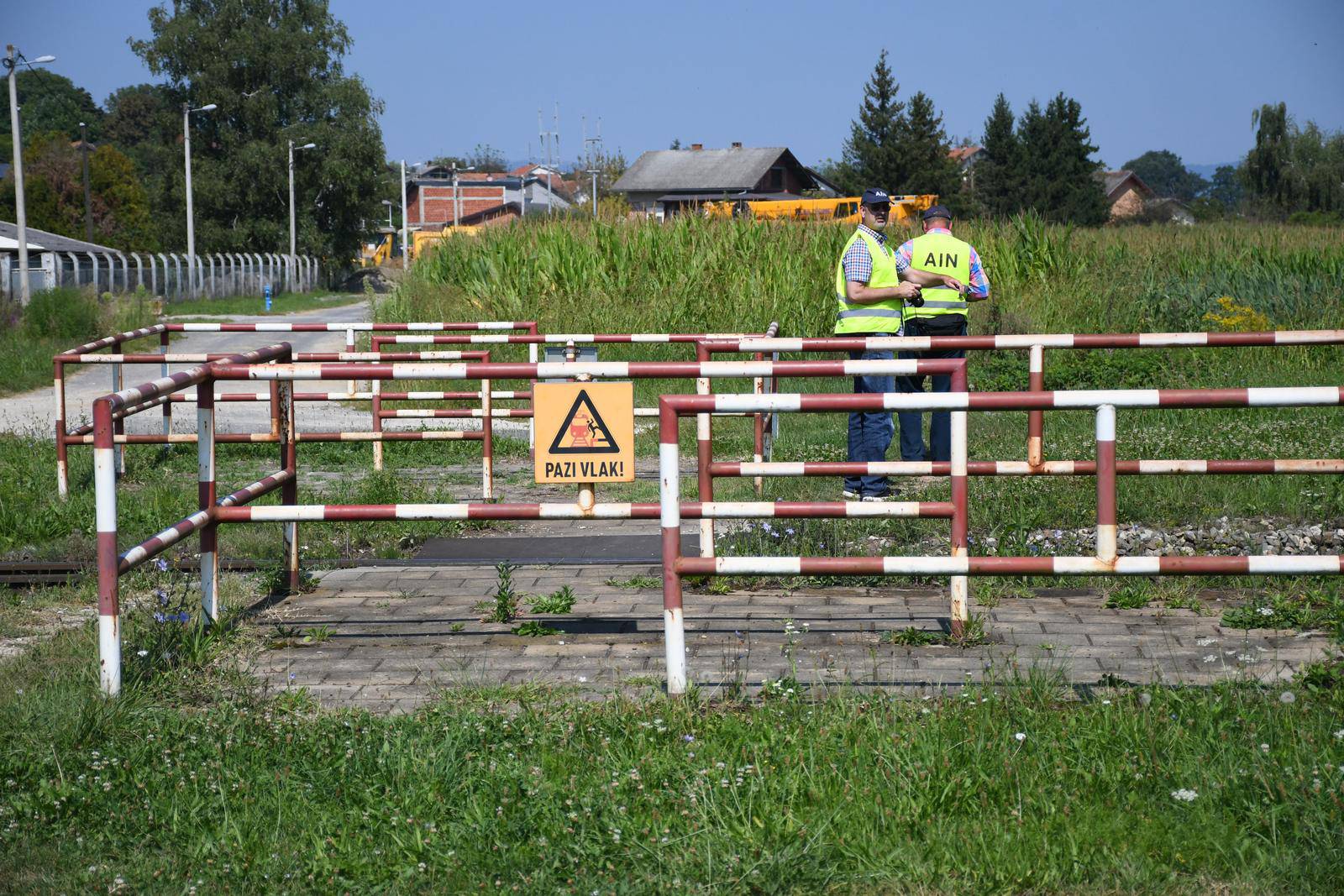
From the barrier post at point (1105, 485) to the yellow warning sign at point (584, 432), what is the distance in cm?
183

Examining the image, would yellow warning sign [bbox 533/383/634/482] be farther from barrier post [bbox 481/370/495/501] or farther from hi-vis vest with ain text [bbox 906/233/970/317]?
hi-vis vest with ain text [bbox 906/233/970/317]

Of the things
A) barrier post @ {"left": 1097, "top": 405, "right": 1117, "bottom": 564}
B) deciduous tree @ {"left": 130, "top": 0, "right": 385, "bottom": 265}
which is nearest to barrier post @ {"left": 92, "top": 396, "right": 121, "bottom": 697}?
barrier post @ {"left": 1097, "top": 405, "right": 1117, "bottom": 564}

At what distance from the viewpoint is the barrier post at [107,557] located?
207 inches

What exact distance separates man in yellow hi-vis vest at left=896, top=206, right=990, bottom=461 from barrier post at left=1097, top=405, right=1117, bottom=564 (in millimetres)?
4833

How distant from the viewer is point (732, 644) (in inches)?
244

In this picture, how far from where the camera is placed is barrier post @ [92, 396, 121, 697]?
5258 millimetres

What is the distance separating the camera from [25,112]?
393 feet

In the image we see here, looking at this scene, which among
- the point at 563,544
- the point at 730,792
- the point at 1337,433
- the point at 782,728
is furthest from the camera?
the point at 1337,433

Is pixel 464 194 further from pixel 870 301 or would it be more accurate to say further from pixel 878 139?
pixel 870 301

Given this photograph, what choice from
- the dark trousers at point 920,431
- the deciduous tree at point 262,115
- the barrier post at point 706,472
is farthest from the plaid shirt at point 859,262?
the deciduous tree at point 262,115

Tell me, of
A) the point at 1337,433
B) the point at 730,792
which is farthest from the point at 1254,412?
the point at 730,792

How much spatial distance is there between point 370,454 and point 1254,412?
8.34 meters

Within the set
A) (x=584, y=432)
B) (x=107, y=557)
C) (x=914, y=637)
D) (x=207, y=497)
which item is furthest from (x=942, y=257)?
(x=107, y=557)

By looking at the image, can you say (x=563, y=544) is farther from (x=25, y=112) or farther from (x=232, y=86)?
(x=25, y=112)
